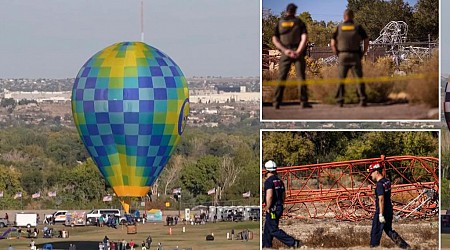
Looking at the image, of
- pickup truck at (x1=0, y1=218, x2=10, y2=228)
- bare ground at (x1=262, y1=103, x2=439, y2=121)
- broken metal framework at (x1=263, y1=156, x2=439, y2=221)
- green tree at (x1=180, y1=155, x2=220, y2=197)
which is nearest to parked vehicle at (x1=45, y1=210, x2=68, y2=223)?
pickup truck at (x1=0, y1=218, x2=10, y2=228)

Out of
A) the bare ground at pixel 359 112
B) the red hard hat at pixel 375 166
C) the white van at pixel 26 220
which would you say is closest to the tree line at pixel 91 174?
the white van at pixel 26 220

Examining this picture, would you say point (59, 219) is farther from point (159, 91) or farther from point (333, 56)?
point (333, 56)

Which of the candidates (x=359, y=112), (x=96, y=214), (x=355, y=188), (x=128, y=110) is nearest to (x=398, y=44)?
(x=359, y=112)

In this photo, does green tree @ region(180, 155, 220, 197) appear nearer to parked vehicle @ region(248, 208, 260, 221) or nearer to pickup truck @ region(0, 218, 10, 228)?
parked vehicle @ region(248, 208, 260, 221)

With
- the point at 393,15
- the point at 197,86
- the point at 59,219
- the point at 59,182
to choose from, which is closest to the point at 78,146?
the point at 59,182

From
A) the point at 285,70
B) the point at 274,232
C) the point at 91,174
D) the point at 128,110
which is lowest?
the point at 91,174

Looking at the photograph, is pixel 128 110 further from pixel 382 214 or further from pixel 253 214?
pixel 253 214

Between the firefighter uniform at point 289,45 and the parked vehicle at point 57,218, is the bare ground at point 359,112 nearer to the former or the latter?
the firefighter uniform at point 289,45

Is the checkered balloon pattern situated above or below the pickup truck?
above
